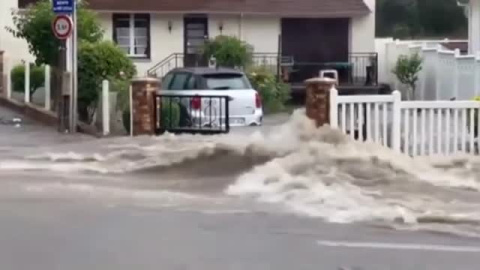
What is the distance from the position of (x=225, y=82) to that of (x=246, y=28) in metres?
16.7

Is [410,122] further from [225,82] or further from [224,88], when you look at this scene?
[225,82]

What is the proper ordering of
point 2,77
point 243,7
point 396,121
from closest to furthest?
1. point 396,121
2. point 2,77
3. point 243,7

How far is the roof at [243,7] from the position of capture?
45375 mm

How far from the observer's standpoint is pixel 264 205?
15.2m

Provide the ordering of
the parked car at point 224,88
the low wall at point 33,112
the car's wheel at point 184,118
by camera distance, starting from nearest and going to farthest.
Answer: the car's wheel at point 184,118, the parked car at point 224,88, the low wall at point 33,112

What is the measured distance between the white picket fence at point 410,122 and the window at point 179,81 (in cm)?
1028

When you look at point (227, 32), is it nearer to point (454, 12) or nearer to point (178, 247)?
point (454, 12)

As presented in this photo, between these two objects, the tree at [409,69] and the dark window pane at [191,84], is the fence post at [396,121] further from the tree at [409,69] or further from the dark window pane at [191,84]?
the tree at [409,69]

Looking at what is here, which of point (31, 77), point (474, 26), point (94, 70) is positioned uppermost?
point (474, 26)

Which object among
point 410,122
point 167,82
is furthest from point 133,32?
point 410,122

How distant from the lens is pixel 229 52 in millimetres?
42656

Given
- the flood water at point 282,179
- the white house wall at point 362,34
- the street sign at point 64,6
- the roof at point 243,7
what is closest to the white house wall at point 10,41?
the roof at point 243,7

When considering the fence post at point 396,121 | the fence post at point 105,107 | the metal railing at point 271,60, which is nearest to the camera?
the fence post at point 396,121

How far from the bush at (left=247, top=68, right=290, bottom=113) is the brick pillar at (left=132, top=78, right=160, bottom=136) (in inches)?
533
